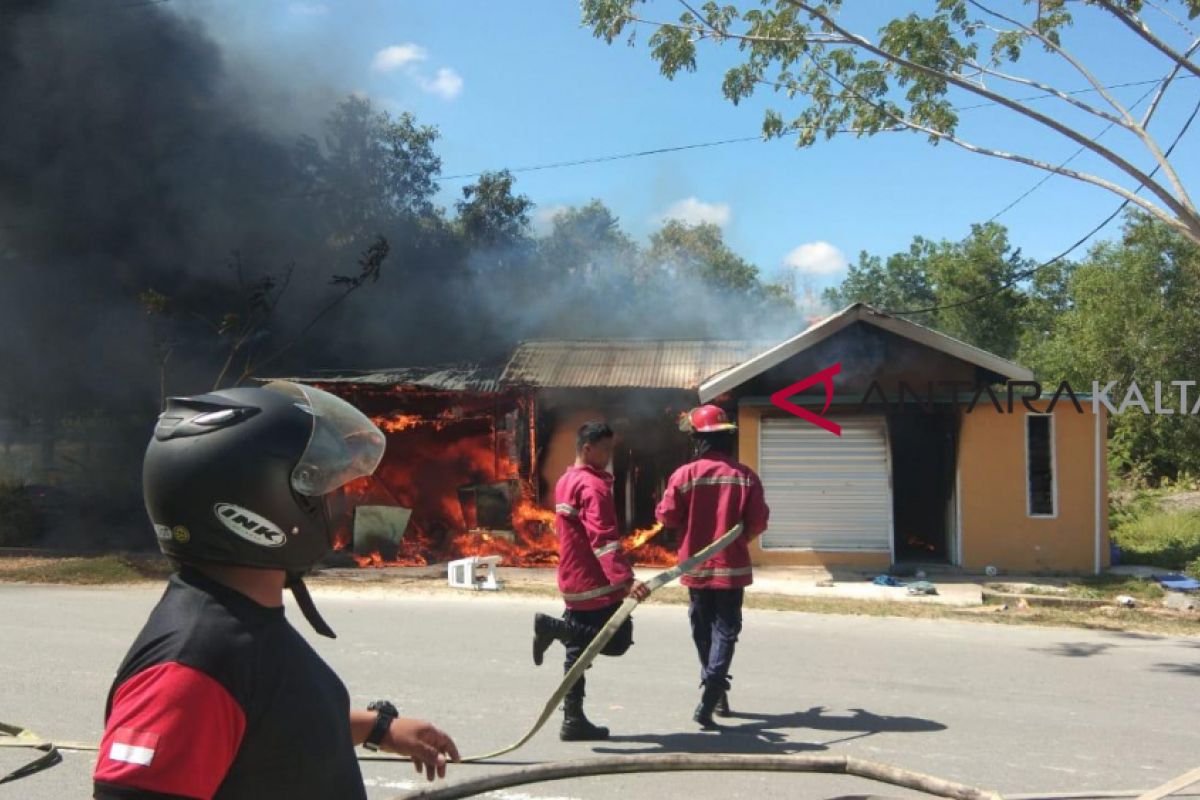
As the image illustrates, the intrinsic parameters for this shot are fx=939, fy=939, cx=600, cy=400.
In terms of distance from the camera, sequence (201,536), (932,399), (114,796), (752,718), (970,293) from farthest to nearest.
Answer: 1. (970,293)
2. (932,399)
3. (752,718)
4. (201,536)
5. (114,796)

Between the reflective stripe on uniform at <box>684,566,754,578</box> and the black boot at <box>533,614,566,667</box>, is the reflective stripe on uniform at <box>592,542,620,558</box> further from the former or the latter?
the reflective stripe on uniform at <box>684,566,754,578</box>

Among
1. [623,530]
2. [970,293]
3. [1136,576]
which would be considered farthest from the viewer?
[970,293]

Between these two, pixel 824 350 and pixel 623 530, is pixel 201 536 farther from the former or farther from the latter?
pixel 623 530

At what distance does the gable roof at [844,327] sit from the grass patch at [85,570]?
7749mm

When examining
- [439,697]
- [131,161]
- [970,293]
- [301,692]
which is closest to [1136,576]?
[439,697]

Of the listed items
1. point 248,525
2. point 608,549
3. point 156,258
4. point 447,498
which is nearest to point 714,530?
point 608,549

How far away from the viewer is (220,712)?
144 centimetres

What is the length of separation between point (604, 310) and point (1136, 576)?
14.2m

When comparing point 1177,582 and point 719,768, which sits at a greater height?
point 719,768

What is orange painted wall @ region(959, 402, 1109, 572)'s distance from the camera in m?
13.0

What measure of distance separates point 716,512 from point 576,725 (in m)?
1.48

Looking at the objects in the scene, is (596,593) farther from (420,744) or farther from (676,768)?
(420,744)

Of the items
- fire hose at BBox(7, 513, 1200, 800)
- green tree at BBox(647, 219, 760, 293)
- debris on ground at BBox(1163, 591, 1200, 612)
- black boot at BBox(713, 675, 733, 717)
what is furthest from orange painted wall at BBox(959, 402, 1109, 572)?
green tree at BBox(647, 219, 760, 293)

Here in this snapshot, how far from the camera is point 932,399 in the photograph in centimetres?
1345
